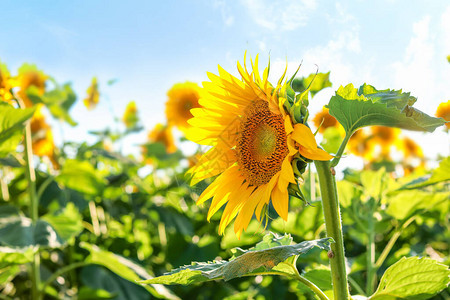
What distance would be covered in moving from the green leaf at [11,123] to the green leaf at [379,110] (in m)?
0.84

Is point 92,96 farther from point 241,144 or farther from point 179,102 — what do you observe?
point 241,144

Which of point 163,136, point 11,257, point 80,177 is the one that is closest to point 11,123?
point 11,257

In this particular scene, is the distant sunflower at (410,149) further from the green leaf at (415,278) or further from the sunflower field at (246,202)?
the green leaf at (415,278)

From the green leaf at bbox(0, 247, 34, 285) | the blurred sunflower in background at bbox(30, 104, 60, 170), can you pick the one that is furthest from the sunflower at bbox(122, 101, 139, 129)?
the green leaf at bbox(0, 247, 34, 285)

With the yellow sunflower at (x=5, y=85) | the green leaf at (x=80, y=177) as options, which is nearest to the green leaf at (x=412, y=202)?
the green leaf at (x=80, y=177)

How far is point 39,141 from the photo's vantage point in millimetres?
2188

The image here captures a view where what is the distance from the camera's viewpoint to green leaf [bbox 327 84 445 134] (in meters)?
0.54

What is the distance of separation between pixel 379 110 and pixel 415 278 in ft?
0.83

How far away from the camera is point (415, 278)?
24.5 inches

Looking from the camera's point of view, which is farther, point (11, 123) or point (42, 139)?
point (42, 139)

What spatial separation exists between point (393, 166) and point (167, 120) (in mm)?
1158

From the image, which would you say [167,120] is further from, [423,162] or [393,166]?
[423,162]

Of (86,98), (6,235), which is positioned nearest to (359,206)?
(6,235)

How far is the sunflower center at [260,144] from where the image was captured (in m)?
0.65
